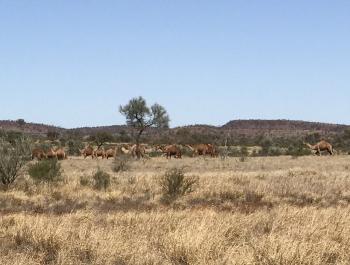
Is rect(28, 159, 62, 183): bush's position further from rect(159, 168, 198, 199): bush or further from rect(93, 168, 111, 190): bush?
rect(159, 168, 198, 199): bush

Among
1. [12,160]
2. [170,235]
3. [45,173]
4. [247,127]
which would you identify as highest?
[247,127]

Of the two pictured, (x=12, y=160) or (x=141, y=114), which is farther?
(x=141, y=114)

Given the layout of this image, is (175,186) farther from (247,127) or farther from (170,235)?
(247,127)

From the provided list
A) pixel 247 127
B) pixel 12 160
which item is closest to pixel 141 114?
pixel 12 160

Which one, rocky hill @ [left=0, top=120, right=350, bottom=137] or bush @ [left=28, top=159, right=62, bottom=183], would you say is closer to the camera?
bush @ [left=28, top=159, right=62, bottom=183]

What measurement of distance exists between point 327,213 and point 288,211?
33.7 inches

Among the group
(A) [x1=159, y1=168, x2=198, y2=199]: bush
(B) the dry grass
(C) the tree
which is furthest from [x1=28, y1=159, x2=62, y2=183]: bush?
(C) the tree

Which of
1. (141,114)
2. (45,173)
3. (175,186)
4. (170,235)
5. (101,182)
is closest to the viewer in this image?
(170,235)

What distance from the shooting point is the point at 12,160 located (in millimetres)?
22031

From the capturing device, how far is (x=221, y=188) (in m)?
19.0

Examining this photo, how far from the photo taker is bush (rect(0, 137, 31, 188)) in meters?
21.4

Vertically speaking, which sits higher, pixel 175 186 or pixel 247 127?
pixel 247 127

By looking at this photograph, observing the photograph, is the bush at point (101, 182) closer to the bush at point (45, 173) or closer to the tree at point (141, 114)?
the bush at point (45, 173)

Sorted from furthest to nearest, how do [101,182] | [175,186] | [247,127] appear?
[247,127], [101,182], [175,186]
